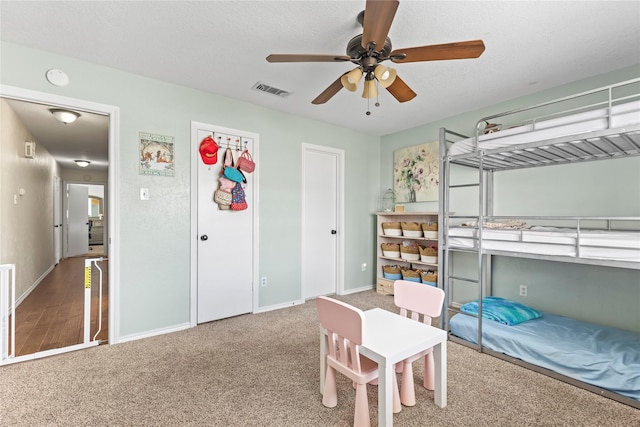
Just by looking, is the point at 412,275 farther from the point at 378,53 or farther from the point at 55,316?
the point at 55,316

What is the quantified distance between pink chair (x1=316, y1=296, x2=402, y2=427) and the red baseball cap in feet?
7.22

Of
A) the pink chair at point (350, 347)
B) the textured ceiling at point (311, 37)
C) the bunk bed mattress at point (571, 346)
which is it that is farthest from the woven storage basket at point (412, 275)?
the pink chair at point (350, 347)

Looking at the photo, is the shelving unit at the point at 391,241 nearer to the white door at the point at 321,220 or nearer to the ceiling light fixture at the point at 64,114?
the white door at the point at 321,220

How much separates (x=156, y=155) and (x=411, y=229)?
10.4 feet

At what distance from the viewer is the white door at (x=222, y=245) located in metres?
3.24

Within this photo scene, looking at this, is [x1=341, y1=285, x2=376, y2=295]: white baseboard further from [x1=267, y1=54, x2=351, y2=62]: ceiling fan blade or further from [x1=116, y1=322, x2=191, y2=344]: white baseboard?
[x1=267, y1=54, x2=351, y2=62]: ceiling fan blade

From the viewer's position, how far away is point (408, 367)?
6.10 feet

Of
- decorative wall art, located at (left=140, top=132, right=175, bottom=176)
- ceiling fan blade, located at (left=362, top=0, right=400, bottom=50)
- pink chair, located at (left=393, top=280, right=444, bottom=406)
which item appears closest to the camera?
ceiling fan blade, located at (left=362, top=0, right=400, bottom=50)

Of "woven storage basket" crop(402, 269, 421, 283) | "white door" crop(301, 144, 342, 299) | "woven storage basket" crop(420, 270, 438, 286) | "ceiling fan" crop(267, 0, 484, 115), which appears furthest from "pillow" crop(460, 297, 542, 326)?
"ceiling fan" crop(267, 0, 484, 115)

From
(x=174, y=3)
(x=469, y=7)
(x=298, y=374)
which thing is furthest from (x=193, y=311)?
(x=469, y=7)

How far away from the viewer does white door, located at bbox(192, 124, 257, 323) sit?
3.24m

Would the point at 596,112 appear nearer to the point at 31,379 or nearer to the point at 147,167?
the point at 147,167

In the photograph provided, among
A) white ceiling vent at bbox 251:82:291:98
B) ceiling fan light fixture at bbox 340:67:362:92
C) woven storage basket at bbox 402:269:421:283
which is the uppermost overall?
white ceiling vent at bbox 251:82:291:98

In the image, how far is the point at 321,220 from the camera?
4.33 metres
